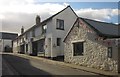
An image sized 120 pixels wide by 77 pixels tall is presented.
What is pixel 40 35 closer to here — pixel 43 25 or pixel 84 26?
pixel 43 25

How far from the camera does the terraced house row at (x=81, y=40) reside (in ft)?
56.9

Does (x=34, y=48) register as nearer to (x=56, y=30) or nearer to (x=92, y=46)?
(x=56, y=30)

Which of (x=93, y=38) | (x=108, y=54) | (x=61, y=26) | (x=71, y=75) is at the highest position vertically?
(x=61, y=26)

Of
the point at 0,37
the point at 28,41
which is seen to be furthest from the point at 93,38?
the point at 0,37

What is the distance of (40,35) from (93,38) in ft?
52.6

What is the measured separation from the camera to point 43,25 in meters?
32.6

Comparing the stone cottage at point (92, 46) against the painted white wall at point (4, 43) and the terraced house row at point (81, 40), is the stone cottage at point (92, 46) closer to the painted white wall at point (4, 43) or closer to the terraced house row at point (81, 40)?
the terraced house row at point (81, 40)

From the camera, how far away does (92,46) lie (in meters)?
19.2

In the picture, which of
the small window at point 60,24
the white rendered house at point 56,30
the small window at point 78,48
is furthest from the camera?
the small window at point 60,24

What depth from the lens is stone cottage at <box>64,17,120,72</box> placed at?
671 inches

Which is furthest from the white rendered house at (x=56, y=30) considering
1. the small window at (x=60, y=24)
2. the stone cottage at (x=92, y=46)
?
the stone cottage at (x=92, y=46)

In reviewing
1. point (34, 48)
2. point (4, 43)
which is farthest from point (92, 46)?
point (4, 43)

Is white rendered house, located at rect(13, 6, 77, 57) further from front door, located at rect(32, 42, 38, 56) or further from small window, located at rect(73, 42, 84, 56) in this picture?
small window, located at rect(73, 42, 84, 56)

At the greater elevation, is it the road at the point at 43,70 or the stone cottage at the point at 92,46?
the stone cottage at the point at 92,46
